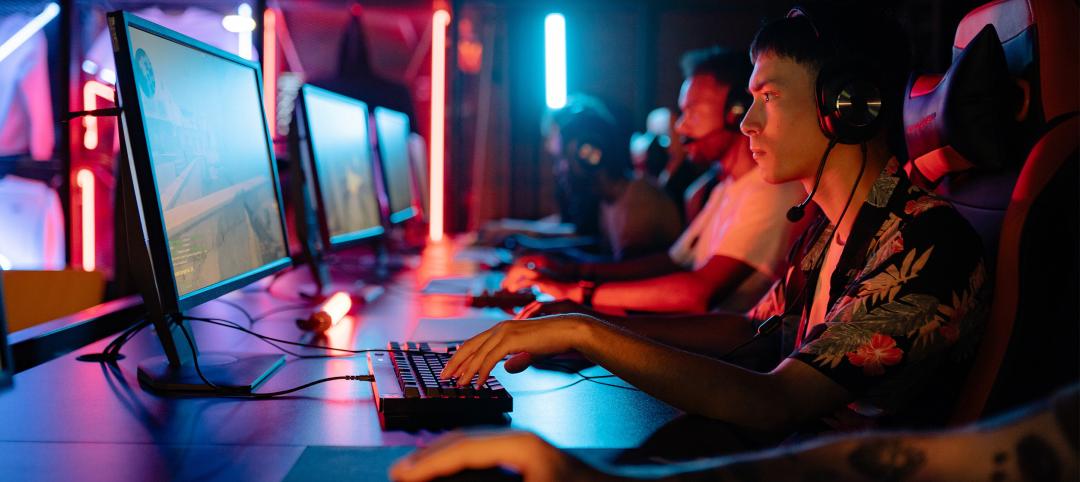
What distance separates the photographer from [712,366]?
1024mm

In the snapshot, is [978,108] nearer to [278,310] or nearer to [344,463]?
[344,463]

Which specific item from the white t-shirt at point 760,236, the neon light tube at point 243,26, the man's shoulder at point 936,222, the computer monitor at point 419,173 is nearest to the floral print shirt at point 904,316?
the man's shoulder at point 936,222

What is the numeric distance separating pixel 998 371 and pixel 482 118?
5.30 metres

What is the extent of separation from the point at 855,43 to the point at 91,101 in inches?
173

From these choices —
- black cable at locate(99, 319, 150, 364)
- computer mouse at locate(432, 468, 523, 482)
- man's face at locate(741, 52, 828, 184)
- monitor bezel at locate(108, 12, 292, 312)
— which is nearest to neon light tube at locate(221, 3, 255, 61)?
black cable at locate(99, 319, 150, 364)

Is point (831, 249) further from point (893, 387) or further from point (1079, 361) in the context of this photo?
point (1079, 361)

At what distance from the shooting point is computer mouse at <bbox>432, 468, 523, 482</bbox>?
2.07ft

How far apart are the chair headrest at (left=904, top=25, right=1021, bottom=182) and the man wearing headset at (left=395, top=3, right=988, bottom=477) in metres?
0.08

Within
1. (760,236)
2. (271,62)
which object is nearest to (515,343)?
(760,236)

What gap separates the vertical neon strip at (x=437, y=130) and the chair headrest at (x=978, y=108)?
329cm

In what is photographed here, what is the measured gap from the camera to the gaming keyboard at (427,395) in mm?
980

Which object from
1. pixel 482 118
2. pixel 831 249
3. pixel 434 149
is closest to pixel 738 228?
pixel 831 249

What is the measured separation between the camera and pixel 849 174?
4.09 feet

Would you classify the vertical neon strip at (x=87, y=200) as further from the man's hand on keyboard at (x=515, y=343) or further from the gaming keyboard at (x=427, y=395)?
the man's hand on keyboard at (x=515, y=343)
